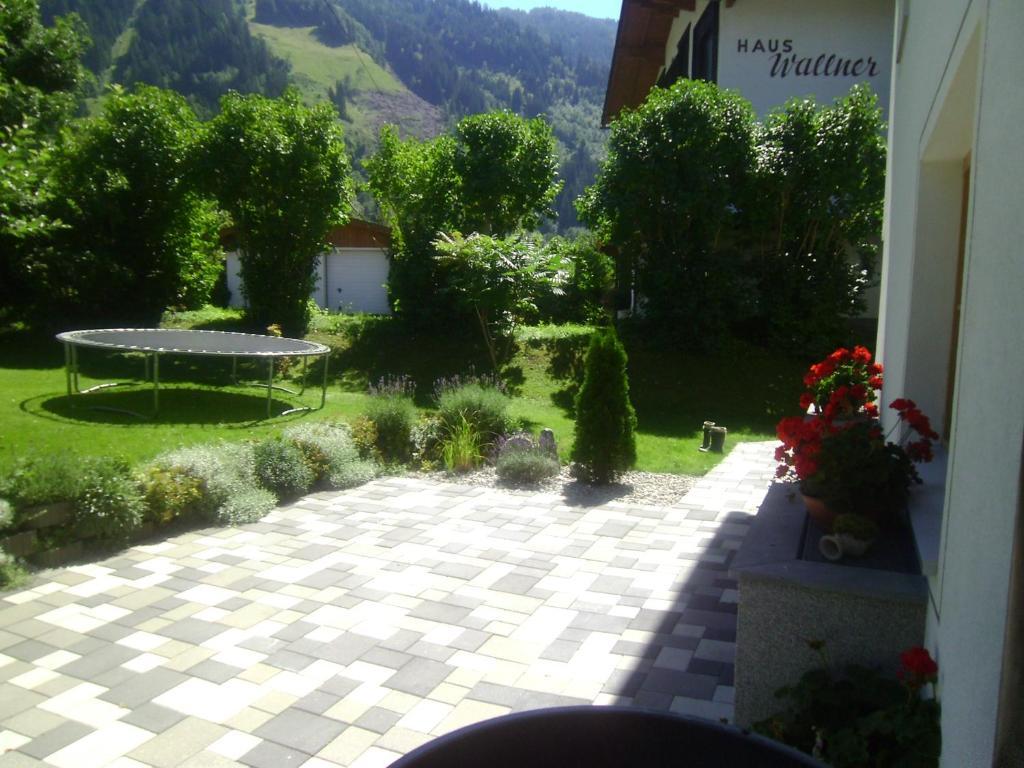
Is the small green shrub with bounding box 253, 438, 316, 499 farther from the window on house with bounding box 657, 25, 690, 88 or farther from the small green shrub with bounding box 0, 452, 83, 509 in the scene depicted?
the window on house with bounding box 657, 25, 690, 88

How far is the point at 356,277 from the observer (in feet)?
89.5

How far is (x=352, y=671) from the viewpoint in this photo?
4203 millimetres

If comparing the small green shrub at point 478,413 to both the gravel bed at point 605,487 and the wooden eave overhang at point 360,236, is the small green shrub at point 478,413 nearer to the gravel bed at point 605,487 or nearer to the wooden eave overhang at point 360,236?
the gravel bed at point 605,487

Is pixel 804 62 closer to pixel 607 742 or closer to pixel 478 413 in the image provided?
pixel 478 413

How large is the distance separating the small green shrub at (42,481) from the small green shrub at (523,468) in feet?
13.7

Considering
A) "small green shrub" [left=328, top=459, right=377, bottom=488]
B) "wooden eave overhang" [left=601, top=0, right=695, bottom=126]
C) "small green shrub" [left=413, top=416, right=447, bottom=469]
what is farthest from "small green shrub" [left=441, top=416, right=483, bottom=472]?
"wooden eave overhang" [left=601, top=0, right=695, bottom=126]

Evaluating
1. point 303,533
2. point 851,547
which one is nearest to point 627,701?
point 851,547

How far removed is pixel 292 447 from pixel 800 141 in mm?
10467

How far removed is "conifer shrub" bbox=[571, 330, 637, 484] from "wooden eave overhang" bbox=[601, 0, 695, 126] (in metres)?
9.32

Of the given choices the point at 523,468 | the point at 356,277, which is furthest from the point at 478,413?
the point at 356,277

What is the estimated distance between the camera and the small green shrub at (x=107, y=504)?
580 centimetres

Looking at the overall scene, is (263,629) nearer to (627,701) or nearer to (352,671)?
(352,671)

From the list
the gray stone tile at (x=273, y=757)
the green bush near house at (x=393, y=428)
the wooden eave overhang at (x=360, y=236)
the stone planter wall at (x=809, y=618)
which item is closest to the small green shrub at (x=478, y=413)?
the green bush near house at (x=393, y=428)

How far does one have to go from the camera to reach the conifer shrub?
8.48 meters
